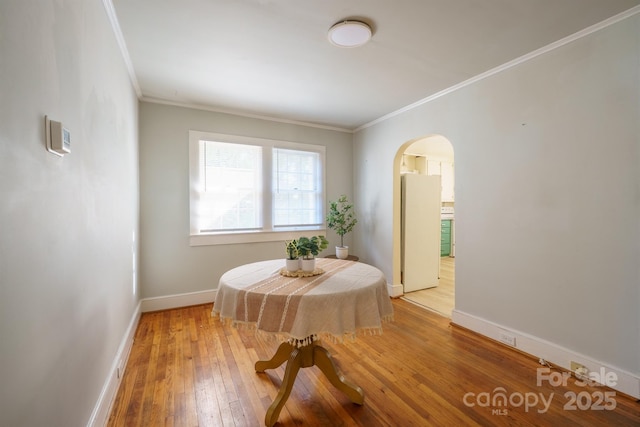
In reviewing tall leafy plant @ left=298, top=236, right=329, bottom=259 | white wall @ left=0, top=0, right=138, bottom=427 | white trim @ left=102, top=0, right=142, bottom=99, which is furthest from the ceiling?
tall leafy plant @ left=298, top=236, right=329, bottom=259

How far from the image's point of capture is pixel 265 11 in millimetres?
1795

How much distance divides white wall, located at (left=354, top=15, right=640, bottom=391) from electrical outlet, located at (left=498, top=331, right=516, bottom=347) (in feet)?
0.32

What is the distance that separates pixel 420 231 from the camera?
4047 mm

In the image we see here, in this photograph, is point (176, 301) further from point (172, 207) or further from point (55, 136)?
point (55, 136)

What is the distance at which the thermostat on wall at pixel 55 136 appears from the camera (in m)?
0.98

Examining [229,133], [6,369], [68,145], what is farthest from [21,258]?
[229,133]

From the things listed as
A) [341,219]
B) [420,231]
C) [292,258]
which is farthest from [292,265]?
[420,231]

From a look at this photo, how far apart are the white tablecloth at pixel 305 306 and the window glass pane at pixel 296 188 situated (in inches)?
97.0

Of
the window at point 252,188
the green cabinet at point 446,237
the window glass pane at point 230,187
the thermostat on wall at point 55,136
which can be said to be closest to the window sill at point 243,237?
the window at point 252,188

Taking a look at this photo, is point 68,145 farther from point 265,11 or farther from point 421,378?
point 421,378

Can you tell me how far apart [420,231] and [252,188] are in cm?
258

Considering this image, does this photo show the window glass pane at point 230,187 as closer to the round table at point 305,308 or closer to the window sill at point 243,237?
the window sill at point 243,237

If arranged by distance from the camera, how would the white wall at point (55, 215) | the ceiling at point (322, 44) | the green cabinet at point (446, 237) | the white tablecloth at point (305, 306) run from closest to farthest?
the white wall at point (55, 215)
the white tablecloth at point (305, 306)
the ceiling at point (322, 44)
the green cabinet at point (446, 237)

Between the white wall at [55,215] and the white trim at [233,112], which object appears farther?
the white trim at [233,112]
